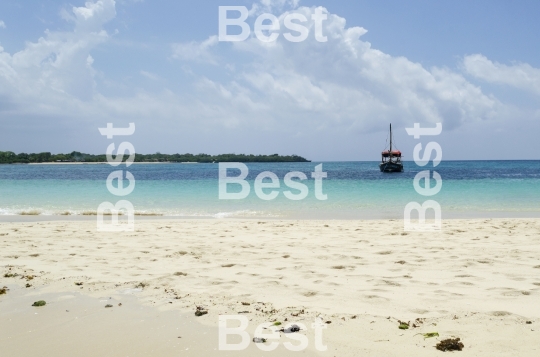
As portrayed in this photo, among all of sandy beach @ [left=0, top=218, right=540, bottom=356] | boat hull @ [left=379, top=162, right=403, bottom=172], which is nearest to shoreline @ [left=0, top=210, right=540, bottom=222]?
sandy beach @ [left=0, top=218, right=540, bottom=356]

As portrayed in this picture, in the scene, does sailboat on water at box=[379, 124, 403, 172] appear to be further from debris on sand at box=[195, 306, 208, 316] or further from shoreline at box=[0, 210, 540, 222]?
debris on sand at box=[195, 306, 208, 316]

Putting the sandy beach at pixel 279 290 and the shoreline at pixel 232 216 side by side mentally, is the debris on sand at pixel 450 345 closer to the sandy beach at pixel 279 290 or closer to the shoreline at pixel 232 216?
the sandy beach at pixel 279 290

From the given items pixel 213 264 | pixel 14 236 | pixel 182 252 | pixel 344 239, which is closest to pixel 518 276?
pixel 344 239

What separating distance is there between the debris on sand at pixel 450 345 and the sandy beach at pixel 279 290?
0.05 metres

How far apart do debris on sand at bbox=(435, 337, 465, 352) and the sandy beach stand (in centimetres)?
5

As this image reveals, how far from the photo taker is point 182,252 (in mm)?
7133

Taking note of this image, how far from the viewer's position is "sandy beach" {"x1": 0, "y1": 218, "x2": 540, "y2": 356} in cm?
348

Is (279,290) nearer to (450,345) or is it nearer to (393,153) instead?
(450,345)

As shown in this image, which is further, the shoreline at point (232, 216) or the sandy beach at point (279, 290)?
the shoreline at point (232, 216)

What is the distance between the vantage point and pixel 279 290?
4879 mm

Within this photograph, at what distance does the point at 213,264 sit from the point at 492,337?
3921 millimetres

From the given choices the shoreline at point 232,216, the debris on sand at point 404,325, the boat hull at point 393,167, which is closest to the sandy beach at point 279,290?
the debris on sand at point 404,325

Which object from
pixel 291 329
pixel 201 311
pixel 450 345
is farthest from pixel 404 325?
pixel 201 311

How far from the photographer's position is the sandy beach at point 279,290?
348 centimetres
